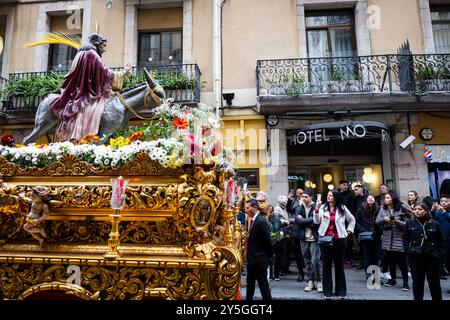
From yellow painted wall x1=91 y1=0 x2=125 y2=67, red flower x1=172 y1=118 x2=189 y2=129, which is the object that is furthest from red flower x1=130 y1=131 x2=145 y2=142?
yellow painted wall x1=91 y1=0 x2=125 y2=67

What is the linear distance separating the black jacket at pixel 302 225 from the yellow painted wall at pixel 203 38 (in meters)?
6.17

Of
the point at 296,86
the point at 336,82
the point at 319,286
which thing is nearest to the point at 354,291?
the point at 319,286

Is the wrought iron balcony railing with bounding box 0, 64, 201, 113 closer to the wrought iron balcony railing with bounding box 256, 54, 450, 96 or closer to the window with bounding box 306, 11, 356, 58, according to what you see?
the wrought iron balcony railing with bounding box 256, 54, 450, 96

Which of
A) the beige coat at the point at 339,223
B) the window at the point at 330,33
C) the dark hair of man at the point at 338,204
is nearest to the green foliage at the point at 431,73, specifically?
the window at the point at 330,33

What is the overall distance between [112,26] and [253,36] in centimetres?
546

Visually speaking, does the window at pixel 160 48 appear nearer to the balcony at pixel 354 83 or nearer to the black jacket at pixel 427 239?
the balcony at pixel 354 83

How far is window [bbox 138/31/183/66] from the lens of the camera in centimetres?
1245

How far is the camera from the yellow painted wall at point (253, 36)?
1177 centimetres

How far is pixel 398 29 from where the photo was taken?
37.7 feet

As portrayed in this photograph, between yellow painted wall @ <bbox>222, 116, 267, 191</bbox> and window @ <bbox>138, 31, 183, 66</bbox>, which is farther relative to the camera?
window @ <bbox>138, 31, 183, 66</bbox>

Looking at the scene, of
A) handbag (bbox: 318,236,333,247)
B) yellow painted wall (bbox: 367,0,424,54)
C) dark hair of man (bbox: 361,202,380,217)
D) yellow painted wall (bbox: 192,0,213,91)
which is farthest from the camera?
yellow painted wall (bbox: 192,0,213,91)

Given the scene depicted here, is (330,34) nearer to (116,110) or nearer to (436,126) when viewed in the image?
(436,126)

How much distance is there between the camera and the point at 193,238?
321cm
